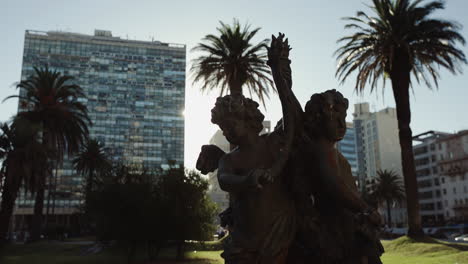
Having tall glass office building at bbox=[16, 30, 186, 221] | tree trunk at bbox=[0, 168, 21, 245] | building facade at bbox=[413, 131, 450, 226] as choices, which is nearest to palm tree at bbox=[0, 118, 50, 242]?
tree trunk at bbox=[0, 168, 21, 245]

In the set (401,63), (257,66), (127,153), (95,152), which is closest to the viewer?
(401,63)

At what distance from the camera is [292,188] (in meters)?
2.98

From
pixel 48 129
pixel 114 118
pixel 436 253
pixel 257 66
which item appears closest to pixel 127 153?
pixel 114 118

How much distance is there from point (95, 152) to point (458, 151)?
61440 mm

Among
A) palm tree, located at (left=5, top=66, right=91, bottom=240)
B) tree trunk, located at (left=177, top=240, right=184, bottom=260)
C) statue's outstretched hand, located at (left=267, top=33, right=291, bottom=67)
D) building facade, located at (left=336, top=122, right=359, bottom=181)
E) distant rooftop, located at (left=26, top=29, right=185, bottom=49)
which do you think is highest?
distant rooftop, located at (left=26, top=29, right=185, bottom=49)

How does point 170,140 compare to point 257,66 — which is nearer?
point 257,66

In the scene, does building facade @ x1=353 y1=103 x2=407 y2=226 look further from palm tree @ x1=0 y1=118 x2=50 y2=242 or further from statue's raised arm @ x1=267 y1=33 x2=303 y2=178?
statue's raised arm @ x1=267 y1=33 x2=303 y2=178

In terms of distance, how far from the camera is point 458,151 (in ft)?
235

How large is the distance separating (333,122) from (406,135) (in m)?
18.2

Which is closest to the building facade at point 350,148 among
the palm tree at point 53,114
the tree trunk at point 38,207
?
the tree trunk at point 38,207

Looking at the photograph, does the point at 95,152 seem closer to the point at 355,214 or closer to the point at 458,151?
the point at 355,214

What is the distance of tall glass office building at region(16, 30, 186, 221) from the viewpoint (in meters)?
87.5

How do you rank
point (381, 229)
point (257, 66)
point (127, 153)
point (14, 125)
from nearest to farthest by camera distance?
point (381, 229)
point (257, 66)
point (14, 125)
point (127, 153)

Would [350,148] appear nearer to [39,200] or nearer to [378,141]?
[378,141]
